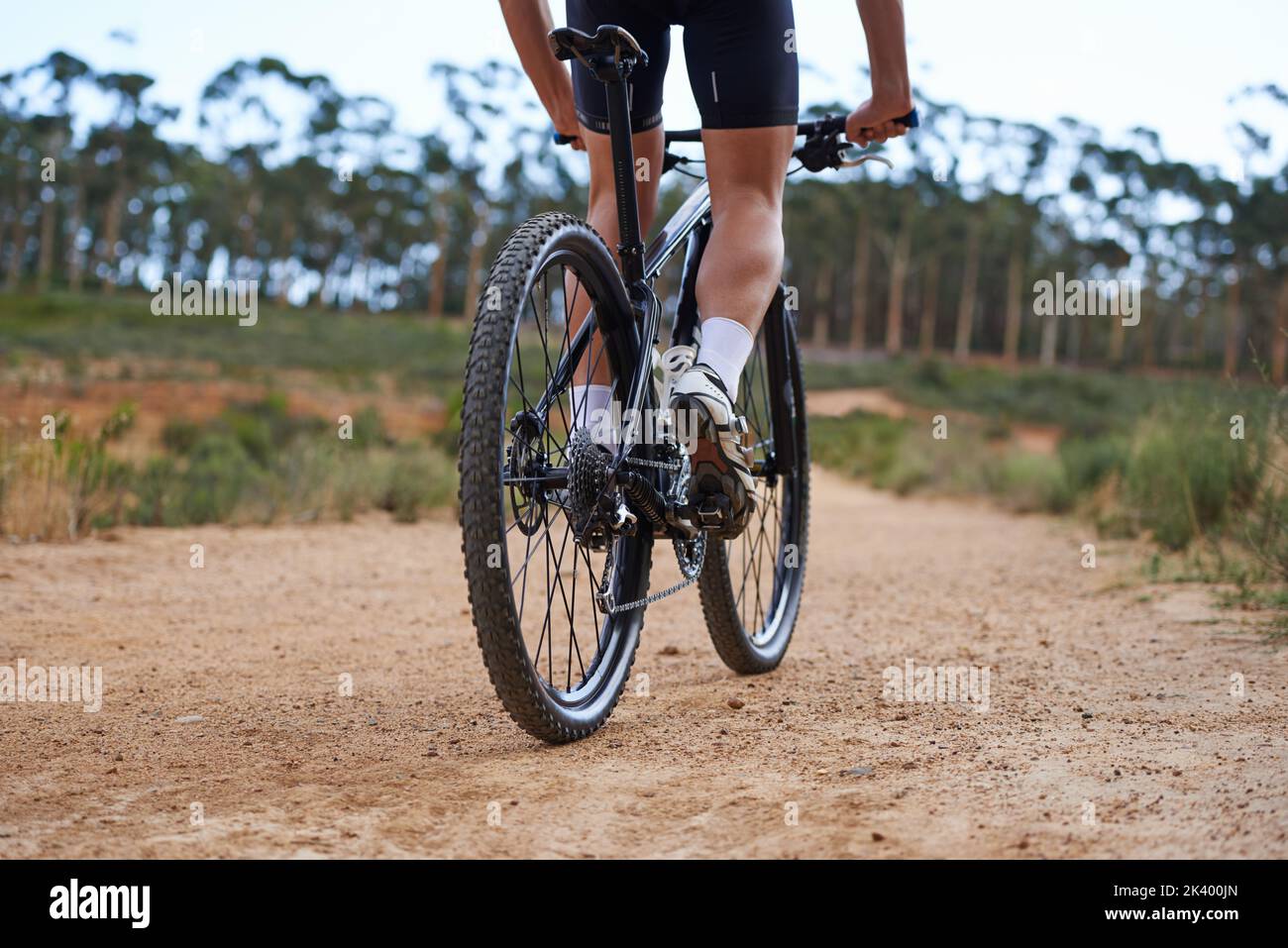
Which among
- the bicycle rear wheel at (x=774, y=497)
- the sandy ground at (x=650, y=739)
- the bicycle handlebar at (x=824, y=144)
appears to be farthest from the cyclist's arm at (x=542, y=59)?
the sandy ground at (x=650, y=739)

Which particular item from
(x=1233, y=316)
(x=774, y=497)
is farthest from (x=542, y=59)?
(x=1233, y=316)

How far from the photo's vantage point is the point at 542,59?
276 cm

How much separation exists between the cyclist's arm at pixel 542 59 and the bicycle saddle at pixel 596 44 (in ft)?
1.51

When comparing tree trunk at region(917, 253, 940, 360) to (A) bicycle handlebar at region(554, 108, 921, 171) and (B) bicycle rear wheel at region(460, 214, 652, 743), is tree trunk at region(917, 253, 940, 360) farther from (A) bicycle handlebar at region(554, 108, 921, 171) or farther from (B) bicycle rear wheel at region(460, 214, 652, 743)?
(B) bicycle rear wheel at region(460, 214, 652, 743)

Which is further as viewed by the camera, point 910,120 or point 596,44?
point 910,120

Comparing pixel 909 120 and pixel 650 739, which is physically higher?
pixel 909 120

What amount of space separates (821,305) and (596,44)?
5351 centimetres

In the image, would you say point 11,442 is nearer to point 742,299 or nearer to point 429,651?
point 429,651

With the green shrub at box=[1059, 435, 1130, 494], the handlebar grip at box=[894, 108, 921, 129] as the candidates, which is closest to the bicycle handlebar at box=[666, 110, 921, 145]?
the handlebar grip at box=[894, 108, 921, 129]

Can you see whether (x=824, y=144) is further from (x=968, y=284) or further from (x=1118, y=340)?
(x=1118, y=340)

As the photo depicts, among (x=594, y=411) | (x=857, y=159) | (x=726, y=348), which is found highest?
(x=857, y=159)
